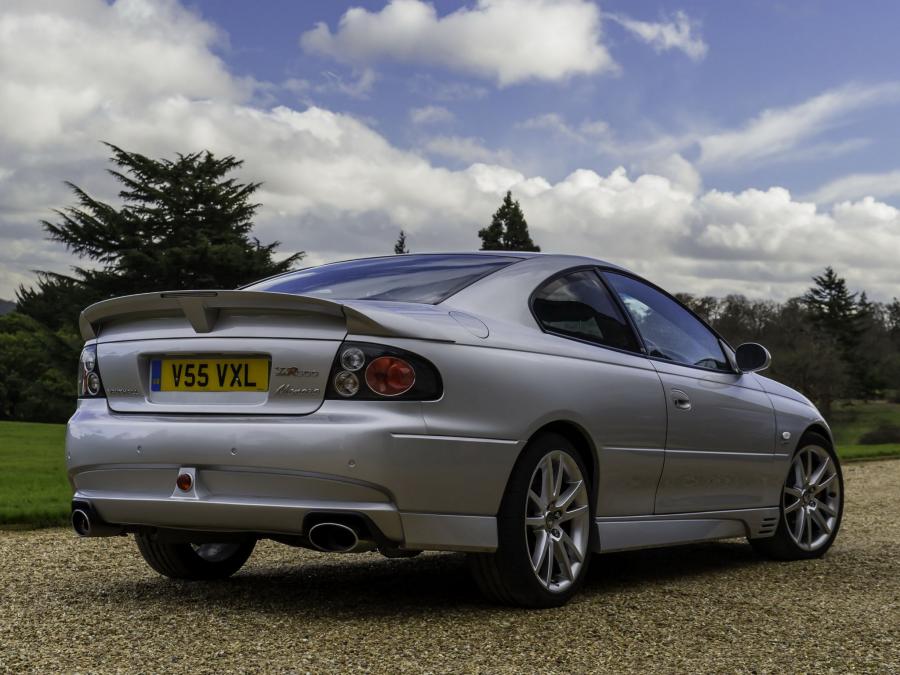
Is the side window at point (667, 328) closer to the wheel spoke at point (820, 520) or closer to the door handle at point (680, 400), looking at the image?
the door handle at point (680, 400)

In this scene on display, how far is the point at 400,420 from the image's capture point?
3854mm

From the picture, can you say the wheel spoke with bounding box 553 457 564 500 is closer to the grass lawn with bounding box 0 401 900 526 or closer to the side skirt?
the side skirt

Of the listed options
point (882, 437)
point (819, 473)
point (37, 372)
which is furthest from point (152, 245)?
point (819, 473)

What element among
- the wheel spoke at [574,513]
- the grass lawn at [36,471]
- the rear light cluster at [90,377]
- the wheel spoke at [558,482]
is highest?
the rear light cluster at [90,377]

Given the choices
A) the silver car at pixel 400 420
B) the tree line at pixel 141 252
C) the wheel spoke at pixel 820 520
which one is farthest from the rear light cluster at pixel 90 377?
the tree line at pixel 141 252

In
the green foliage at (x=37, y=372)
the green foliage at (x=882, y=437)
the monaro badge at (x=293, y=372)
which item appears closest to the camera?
the monaro badge at (x=293, y=372)

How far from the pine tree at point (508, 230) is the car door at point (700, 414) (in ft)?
200

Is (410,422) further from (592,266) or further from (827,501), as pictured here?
(827,501)

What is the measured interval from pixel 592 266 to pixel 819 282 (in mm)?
96660

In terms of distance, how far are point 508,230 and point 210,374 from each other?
64.5 metres

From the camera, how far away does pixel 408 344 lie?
3930 millimetres

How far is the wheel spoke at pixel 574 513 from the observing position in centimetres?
456

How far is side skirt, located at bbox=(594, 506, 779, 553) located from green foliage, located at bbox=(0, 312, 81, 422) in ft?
152

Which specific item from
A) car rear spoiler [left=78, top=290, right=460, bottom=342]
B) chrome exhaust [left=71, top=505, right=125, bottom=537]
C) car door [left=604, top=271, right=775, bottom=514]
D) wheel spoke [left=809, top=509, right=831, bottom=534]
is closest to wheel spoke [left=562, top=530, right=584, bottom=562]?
car door [left=604, top=271, right=775, bottom=514]
